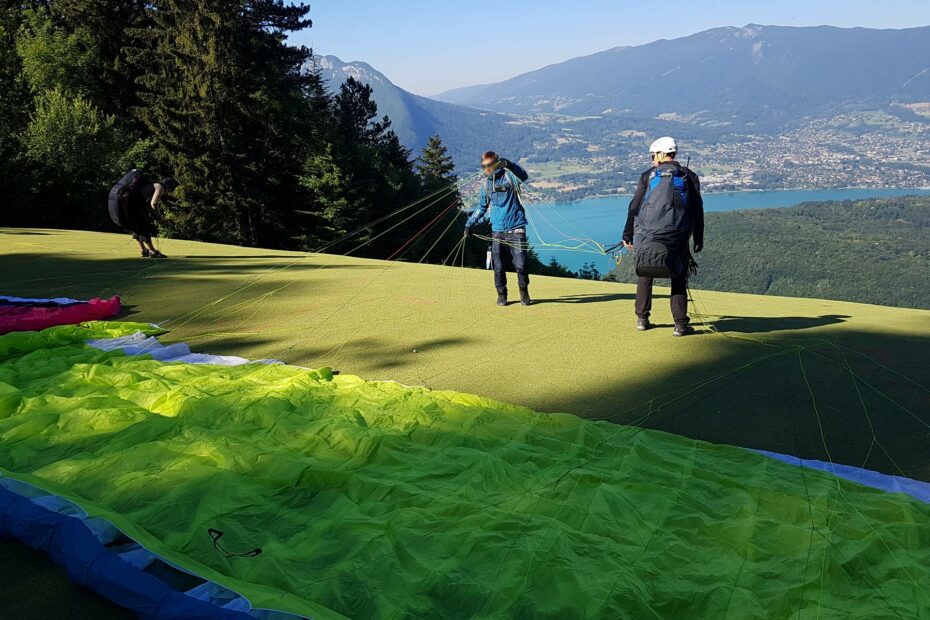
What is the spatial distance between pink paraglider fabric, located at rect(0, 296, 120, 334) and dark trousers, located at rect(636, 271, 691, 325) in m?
5.71

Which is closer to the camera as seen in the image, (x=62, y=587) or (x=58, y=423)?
(x=62, y=587)

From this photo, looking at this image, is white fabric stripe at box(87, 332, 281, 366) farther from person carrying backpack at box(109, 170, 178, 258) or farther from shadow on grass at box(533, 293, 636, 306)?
shadow on grass at box(533, 293, 636, 306)

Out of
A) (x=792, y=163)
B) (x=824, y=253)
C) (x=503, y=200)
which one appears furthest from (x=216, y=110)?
(x=792, y=163)

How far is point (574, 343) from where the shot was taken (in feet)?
20.3

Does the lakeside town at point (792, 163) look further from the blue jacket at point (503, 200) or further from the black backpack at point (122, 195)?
the blue jacket at point (503, 200)

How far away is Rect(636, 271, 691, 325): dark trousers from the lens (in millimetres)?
5906

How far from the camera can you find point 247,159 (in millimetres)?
32219

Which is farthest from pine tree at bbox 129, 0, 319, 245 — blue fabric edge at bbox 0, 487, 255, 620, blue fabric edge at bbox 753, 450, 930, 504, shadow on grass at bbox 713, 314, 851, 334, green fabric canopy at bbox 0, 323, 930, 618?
blue fabric edge at bbox 753, 450, 930, 504

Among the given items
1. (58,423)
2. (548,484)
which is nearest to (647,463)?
(548,484)

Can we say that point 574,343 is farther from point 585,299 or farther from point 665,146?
point 585,299

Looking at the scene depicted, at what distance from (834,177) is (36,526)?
154 m

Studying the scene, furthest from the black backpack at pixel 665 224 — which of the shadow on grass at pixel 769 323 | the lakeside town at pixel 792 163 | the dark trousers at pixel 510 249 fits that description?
the lakeside town at pixel 792 163

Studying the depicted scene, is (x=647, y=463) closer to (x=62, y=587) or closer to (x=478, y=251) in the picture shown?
(x=62, y=587)

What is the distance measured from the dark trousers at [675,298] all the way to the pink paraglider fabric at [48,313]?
5.71 metres
